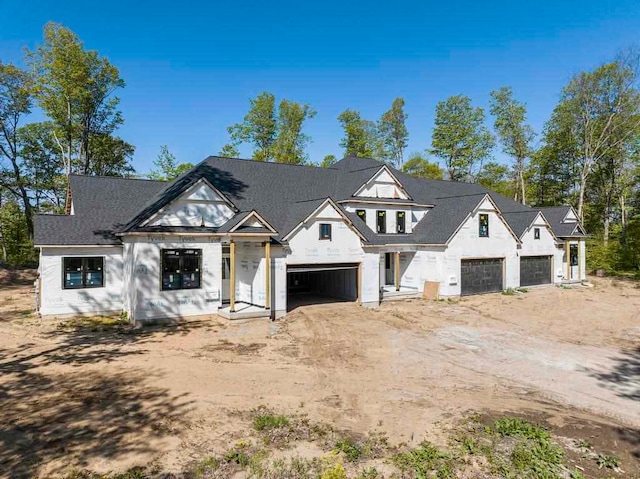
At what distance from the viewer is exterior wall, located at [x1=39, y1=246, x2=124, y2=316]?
686 inches

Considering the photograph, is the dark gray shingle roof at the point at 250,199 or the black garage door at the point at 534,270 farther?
the black garage door at the point at 534,270

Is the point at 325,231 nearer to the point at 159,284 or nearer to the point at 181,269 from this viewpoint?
the point at 181,269

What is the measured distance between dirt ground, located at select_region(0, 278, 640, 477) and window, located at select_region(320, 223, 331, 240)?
152 inches

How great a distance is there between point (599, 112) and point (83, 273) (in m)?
45.9

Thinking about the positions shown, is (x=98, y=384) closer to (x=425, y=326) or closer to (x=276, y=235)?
(x=276, y=235)

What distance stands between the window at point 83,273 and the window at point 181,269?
3689 mm

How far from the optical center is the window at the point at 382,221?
1037 inches

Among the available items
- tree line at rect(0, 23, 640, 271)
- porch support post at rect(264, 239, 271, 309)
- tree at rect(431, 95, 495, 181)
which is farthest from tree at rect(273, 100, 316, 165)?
porch support post at rect(264, 239, 271, 309)

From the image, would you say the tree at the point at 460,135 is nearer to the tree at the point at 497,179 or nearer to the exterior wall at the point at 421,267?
the tree at the point at 497,179

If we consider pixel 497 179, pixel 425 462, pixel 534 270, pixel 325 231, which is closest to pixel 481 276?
pixel 534 270

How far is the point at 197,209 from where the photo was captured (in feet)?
59.9

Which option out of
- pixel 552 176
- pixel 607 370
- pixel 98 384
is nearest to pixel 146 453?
pixel 98 384

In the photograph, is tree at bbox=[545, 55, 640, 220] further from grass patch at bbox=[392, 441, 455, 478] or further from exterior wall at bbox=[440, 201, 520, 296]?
grass patch at bbox=[392, 441, 455, 478]

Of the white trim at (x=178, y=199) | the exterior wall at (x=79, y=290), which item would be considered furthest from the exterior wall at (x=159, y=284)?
the exterior wall at (x=79, y=290)
